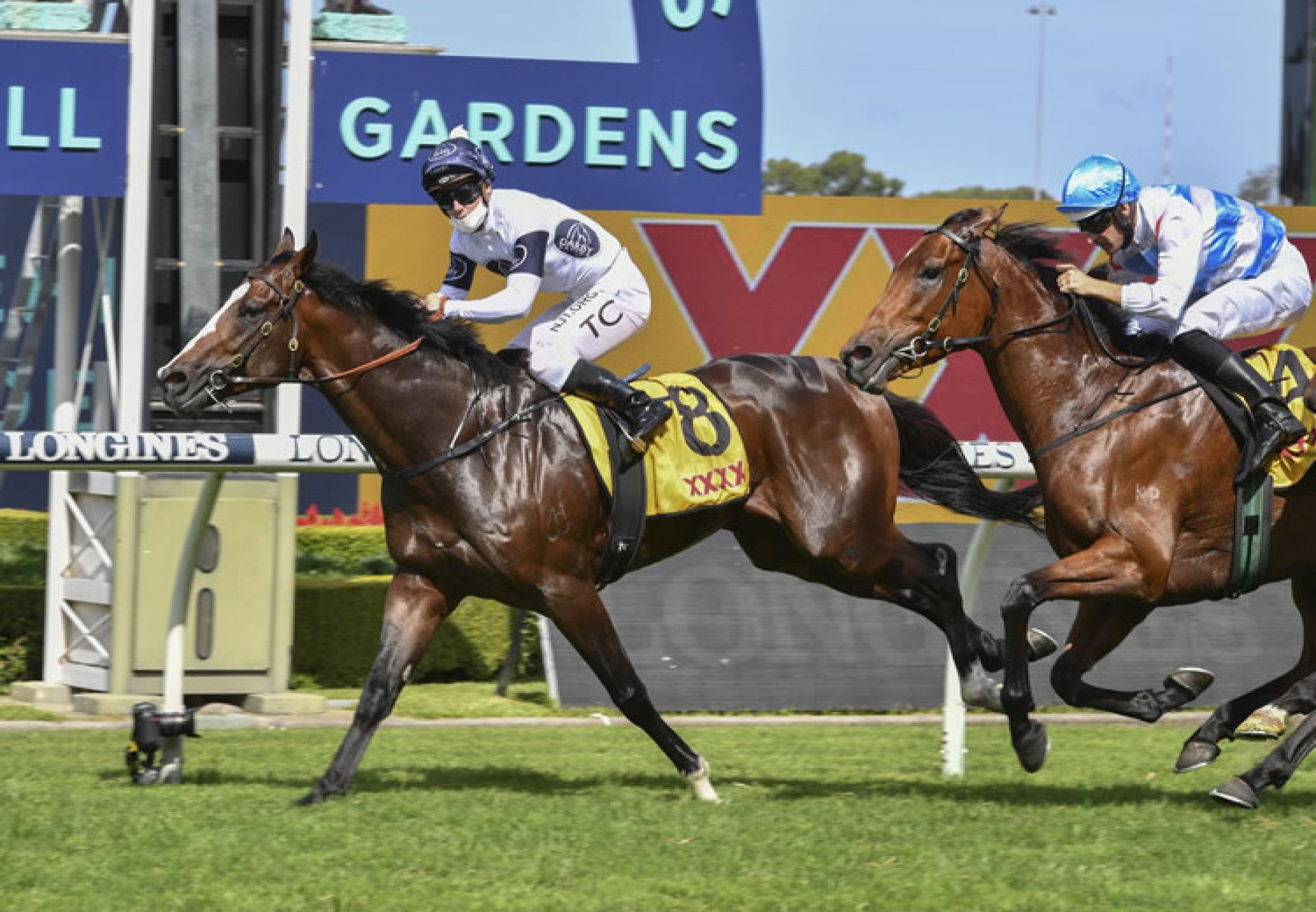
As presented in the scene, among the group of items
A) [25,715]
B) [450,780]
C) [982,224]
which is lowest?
[25,715]

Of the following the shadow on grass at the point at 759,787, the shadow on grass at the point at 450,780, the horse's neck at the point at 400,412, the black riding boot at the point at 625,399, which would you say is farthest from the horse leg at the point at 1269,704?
the horse's neck at the point at 400,412

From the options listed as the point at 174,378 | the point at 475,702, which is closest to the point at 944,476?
the point at 174,378

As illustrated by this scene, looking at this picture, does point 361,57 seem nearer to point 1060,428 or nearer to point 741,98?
point 741,98

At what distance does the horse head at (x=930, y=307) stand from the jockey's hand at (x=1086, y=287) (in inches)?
8.0

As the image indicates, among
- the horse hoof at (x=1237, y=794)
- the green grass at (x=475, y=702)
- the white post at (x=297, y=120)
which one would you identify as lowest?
the green grass at (x=475, y=702)

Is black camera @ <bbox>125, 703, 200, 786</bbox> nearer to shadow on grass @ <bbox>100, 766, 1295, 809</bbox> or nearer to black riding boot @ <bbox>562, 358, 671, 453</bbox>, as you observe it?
shadow on grass @ <bbox>100, 766, 1295, 809</bbox>

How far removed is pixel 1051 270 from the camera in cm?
552

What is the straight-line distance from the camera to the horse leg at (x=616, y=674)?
18.1ft

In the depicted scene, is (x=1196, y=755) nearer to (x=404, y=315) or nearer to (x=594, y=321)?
(x=594, y=321)

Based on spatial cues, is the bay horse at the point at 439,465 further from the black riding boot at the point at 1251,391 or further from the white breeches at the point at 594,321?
the black riding boot at the point at 1251,391

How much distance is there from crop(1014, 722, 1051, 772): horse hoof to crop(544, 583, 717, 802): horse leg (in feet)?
2.94

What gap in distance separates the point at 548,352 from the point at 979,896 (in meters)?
2.31

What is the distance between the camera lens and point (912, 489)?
6461mm

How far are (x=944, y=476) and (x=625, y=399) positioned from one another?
1303 mm
